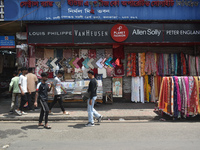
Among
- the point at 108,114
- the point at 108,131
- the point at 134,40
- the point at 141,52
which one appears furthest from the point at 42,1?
A: the point at 108,131

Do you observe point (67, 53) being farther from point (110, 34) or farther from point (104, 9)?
point (104, 9)

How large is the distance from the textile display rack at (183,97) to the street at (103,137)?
534mm

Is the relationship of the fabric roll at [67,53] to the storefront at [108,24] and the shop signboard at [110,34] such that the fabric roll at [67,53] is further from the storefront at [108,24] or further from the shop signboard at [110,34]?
the shop signboard at [110,34]

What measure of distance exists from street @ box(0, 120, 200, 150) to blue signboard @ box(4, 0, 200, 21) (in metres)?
5.14

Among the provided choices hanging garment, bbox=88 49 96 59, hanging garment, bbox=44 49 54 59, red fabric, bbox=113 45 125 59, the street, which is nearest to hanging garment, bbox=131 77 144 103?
red fabric, bbox=113 45 125 59

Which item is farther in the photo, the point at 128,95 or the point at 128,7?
the point at 128,95

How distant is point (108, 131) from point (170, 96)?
109 inches

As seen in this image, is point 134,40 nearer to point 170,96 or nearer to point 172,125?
point 170,96

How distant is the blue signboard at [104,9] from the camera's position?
884 centimetres

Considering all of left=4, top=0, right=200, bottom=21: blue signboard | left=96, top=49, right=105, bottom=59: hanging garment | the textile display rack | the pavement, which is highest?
left=4, top=0, right=200, bottom=21: blue signboard

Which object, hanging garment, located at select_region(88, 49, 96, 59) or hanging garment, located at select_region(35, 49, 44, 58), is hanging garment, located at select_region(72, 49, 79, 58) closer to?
hanging garment, located at select_region(88, 49, 96, 59)

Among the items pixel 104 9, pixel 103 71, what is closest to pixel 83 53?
pixel 103 71

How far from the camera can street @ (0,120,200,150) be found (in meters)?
4.31

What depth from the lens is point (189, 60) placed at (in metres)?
9.59
